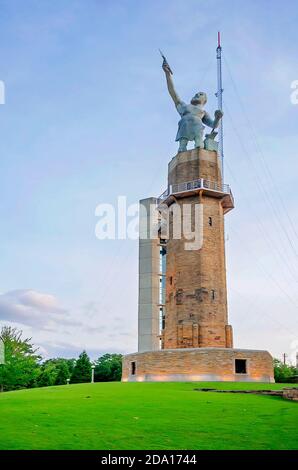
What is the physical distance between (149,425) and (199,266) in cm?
2374

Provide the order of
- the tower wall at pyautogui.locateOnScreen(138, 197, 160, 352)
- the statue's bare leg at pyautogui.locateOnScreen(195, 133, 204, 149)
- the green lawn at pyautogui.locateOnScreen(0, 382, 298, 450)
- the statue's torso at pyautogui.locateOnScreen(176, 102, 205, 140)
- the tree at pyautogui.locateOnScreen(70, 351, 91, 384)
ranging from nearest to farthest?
the green lawn at pyautogui.locateOnScreen(0, 382, 298, 450)
the statue's bare leg at pyautogui.locateOnScreen(195, 133, 204, 149)
the statue's torso at pyautogui.locateOnScreen(176, 102, 205, 140)
the tree at pyautogui.locateOnScreen(70, 351, 91, 384)
the tower wall at pyautogui.locateOnScreen(138, 197, 160, 352)

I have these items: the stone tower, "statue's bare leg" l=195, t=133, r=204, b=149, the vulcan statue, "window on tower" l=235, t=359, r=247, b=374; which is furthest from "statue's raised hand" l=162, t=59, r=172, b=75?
"window on tower" l=235, t=359, r=247, b=374

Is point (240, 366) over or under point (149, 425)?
over

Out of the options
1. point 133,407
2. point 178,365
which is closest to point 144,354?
Result: point 178,365

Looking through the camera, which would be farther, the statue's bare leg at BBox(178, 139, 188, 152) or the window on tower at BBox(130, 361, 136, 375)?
the statue's bare leg at BBox(178, 139, 188, 152)

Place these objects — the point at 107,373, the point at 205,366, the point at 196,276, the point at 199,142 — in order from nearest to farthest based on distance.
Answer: the point at 205,366 < the point at 196,276 < the point at 199,142 < the point at 107,373

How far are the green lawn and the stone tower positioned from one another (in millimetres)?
17901

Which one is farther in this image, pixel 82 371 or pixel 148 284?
pixel 148 284

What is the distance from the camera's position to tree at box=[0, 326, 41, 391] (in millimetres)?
39812

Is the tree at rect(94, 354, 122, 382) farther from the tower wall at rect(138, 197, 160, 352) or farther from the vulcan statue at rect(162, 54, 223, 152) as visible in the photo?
the vulcan statue at rect(162, 54, 223, 152)

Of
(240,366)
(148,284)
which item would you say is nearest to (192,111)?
(240,366)

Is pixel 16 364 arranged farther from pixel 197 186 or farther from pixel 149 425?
pixel 149 425

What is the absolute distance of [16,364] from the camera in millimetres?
40156

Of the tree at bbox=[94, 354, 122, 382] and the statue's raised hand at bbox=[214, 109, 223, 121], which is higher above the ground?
the statue's raised hand at bbox=[214, 109, 223, 121]
